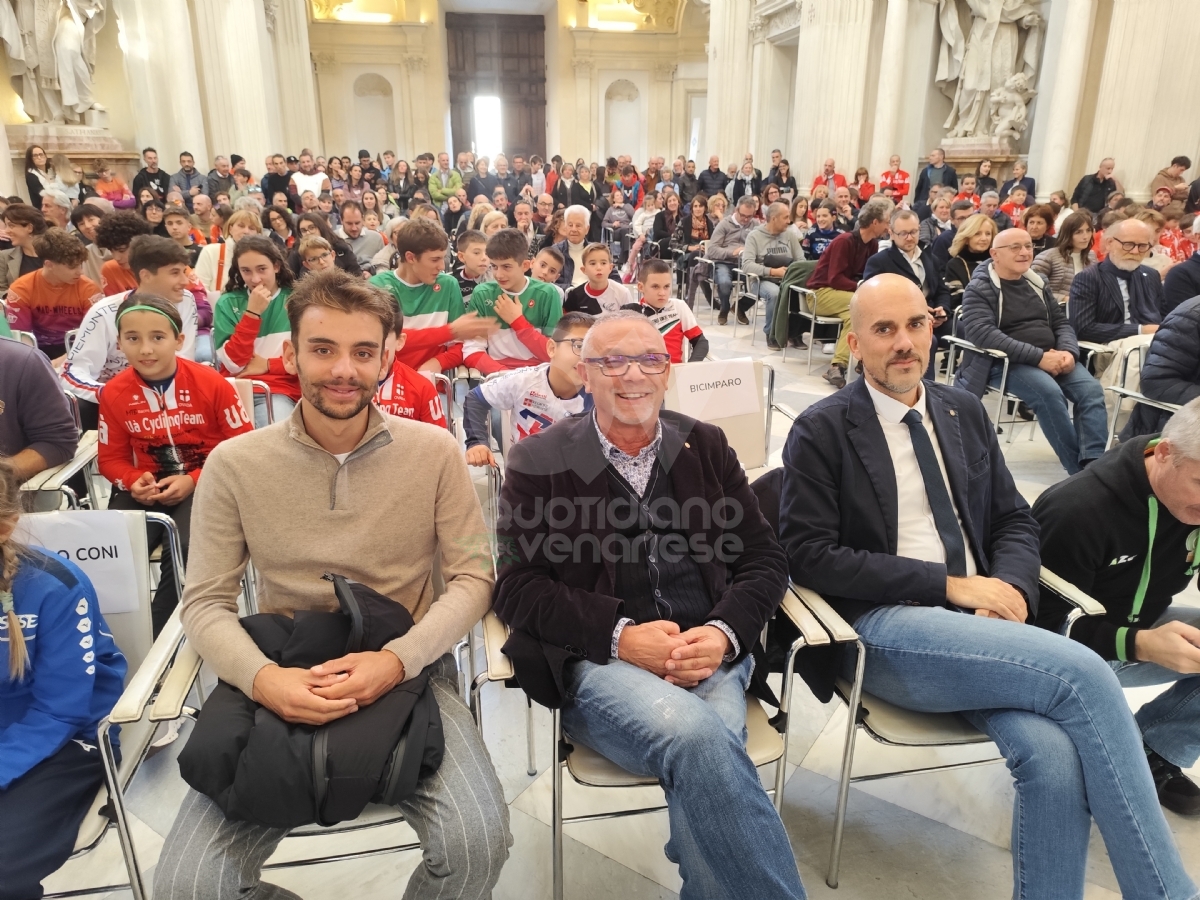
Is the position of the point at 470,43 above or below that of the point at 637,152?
above

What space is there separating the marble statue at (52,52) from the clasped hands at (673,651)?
42.7ft

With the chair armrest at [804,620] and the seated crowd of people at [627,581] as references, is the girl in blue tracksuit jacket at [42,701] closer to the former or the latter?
the seated crowd of people at [627,581]

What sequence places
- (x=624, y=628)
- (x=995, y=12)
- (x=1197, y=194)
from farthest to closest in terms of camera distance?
1. (x=995, y=12)
2. (x=1197, y=194)
3. (x=624, y=628)

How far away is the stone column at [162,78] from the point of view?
11141 millimetres

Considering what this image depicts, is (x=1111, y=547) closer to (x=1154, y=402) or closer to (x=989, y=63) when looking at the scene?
(x=1154, y=402)

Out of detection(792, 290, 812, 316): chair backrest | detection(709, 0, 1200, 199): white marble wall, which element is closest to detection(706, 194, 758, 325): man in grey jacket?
detection(792, 290, 812, 316): chair backrest

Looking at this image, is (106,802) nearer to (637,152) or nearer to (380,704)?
(380,704)

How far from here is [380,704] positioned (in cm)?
145

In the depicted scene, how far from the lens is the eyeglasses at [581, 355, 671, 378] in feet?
5.65

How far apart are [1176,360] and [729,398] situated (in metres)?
1.96

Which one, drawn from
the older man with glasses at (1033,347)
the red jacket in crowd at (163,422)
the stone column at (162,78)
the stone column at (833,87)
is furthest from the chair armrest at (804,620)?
the stone column at (162,78)

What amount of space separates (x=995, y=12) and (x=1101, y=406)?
389 inches

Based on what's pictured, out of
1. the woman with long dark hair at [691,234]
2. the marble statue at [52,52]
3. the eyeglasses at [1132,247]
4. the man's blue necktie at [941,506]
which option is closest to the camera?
the man's blue necktie at [941,506]

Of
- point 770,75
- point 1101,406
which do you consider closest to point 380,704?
point 1101,406
